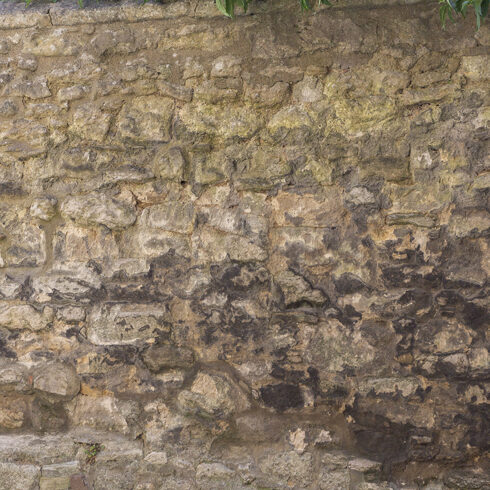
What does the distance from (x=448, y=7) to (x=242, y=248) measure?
1.24 meters

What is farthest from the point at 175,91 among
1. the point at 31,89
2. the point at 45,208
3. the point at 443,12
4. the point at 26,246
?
the point at 443,12

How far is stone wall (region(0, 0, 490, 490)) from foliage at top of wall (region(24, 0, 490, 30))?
0.06 m

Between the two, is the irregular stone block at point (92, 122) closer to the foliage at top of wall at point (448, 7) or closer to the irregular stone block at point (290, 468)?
the foliage at top of wall at point (448, 7)

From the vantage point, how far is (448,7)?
7.74 ft

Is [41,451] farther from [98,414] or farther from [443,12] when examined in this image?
[443,12]

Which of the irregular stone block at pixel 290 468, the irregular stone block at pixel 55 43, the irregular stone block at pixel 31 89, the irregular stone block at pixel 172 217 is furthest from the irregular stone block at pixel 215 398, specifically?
the irregular stone block at pixel 55 43

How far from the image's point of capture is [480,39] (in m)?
2.40

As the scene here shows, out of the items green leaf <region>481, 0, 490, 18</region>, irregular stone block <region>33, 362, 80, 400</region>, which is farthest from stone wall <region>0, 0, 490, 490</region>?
green leaf <region>481, 0, 490, 18</region>

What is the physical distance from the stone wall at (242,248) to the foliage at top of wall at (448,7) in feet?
0.19

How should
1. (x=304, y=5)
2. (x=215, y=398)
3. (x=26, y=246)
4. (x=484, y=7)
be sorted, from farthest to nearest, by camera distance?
(x=26, y=246) → (x=215, y=398) → (x=304, y=5) → (x=484, y=7)

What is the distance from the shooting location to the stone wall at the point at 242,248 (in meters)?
2.40

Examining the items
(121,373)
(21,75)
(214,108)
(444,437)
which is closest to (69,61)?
(21,75)

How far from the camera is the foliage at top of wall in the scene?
7.30 ft

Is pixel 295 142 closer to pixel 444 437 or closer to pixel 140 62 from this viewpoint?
pixel 140 62
